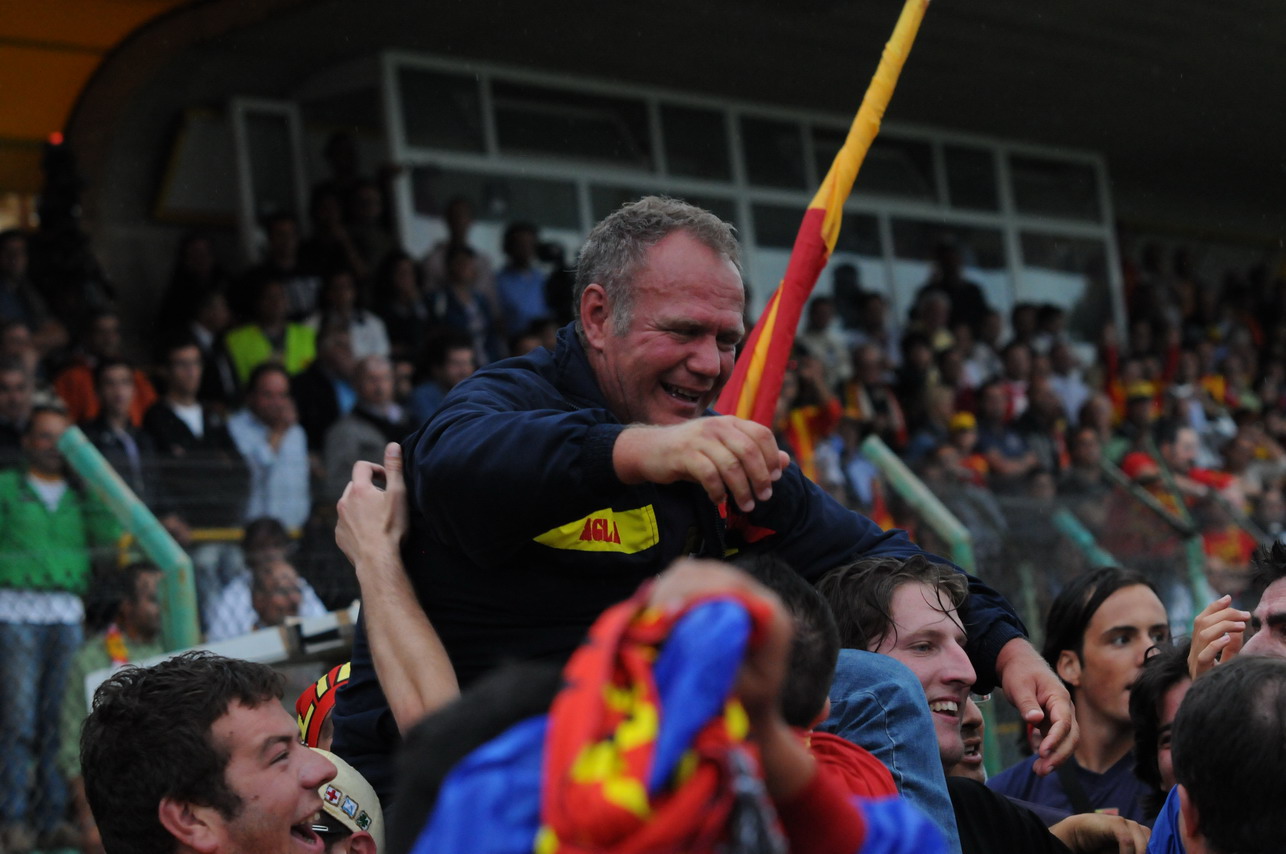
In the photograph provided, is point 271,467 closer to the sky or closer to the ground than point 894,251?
closer to the ground

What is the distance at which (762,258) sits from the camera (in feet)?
48.6

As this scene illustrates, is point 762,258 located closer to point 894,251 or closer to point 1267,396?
point 894,251

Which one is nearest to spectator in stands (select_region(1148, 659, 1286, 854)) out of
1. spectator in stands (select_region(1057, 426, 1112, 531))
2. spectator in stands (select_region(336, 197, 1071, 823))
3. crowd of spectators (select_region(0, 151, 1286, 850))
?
spectator in stands (select_region(336, 197, 1071, 823))

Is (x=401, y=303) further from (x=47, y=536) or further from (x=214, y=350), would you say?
(x=47, y=536)

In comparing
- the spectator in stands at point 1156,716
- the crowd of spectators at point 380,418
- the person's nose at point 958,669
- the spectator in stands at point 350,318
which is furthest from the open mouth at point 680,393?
the spectator in stands at point 350,318

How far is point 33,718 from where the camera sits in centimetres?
566

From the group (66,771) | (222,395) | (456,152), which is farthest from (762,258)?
(66,771)

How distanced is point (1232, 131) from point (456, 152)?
891 centimetres

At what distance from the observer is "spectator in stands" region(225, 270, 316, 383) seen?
941 cm

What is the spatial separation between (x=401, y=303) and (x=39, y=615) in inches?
196

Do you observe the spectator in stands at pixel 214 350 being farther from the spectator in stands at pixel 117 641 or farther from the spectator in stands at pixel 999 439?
the spectator in stands at pixel 999 439

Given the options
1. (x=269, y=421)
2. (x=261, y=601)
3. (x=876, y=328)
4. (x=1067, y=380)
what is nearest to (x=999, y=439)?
(x=876, y=328)

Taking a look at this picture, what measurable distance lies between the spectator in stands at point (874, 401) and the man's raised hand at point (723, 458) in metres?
8.68

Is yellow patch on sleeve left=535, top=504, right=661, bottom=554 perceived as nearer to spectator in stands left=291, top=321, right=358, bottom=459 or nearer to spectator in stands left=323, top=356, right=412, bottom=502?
spectator in stands left=323, top=356, right=412, bottom=502
